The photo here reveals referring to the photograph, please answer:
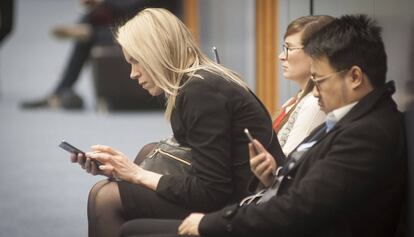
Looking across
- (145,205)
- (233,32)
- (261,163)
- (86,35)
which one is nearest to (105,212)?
(145,205)

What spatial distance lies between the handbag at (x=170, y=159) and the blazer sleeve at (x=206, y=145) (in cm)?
10

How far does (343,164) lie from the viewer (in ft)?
6.72

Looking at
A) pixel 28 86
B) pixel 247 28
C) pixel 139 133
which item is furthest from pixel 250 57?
pixel 28 86

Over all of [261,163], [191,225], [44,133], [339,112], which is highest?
[339,112]

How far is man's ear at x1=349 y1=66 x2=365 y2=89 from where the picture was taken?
2158 millimetres

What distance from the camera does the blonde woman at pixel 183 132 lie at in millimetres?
2482

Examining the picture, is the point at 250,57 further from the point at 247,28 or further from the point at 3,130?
the point at 3,130

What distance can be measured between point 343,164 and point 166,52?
803 mm

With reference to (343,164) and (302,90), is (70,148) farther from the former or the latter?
(343,164)

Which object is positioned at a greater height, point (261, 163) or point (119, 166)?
point (261, 163)

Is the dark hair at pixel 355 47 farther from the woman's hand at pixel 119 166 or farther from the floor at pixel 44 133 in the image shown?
the floor at pixel 44 133

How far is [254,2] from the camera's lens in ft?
20.5

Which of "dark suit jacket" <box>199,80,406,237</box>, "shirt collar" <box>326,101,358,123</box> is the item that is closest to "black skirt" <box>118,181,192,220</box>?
"dark suit jacket" <box>199,80,406,237</box>

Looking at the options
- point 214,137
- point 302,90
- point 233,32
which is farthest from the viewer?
point 233,32
